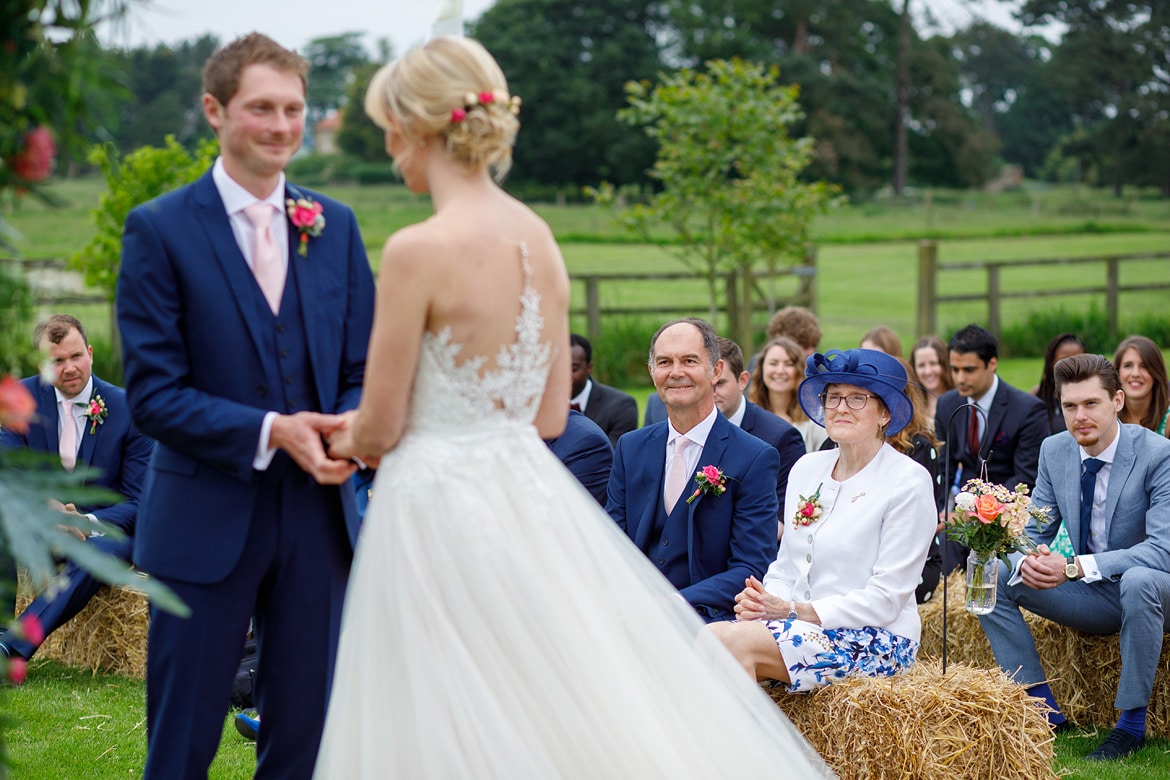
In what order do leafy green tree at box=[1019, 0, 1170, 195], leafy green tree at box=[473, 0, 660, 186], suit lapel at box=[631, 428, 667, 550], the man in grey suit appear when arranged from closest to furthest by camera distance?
suit lapel at box=[631, 428, 667, 550] → the man in grey suit → leafy green tree at box=[1019, 0, 1170, 195] → leafy green tree at box=[473, 0, 660, 186]

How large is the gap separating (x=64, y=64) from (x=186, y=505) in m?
1.24

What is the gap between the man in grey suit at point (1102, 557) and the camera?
5340 millimetres

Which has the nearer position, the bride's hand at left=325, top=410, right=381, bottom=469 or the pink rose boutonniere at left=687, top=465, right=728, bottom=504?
the bride's hand at left=325, top=410, right=381, bottom=469

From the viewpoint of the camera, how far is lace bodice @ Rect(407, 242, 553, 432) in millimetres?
2973

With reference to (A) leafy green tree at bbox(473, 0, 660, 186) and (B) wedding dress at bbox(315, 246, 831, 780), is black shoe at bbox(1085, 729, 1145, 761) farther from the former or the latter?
(A) leafy green tree at bbox(473, 0, 660, 186)

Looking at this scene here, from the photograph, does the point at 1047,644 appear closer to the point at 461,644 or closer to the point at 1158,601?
the point at 1158,601

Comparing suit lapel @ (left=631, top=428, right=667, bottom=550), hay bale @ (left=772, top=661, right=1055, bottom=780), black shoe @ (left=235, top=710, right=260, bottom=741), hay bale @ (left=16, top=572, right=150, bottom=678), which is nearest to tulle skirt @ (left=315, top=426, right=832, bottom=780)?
hay bale @ (left=772, top=661, right=1055, bottom=780)

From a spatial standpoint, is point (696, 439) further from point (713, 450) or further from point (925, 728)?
point (925, 728)

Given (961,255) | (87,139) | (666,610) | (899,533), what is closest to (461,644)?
(666,610)

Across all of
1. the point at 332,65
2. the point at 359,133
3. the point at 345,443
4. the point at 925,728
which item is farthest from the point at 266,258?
the point at 332,65

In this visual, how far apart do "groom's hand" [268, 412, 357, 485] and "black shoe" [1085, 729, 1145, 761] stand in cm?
380

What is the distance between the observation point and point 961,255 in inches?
1147

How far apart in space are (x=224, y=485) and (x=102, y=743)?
294 centimetres

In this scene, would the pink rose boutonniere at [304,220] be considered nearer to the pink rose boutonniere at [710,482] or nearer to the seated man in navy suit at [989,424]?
the pink rose boutonniere at [710,482]
